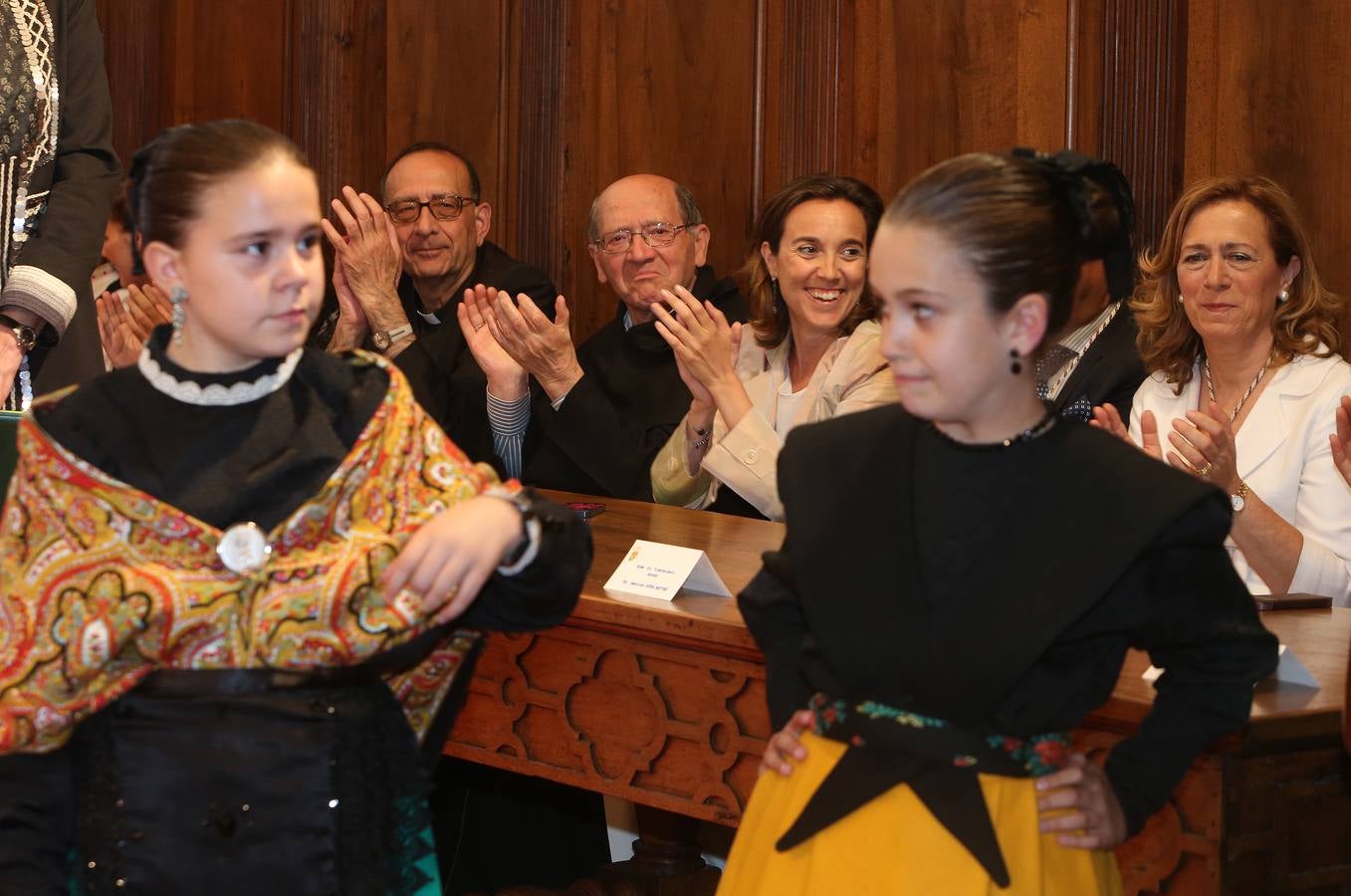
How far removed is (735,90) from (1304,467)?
2.42 metres

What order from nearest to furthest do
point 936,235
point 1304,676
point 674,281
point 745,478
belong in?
point 936,235, point 1304,676, point 745,478, point 674,281

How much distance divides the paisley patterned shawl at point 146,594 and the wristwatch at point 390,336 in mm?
2674

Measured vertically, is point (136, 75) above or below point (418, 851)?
above

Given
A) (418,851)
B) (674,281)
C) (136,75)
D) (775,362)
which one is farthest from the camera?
(136,75)

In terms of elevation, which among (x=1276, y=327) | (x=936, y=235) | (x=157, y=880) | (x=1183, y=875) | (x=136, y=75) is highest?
(x=136, y=75)

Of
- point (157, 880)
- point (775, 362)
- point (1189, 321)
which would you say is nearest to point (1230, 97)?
point (1189, 321)

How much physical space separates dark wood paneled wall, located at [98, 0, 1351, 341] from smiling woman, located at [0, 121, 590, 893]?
2.82 meters

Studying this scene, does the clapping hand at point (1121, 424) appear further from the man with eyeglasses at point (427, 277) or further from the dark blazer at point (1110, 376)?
the man with eyeglasses at point (427, 277)

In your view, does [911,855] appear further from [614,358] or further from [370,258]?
[370,258]

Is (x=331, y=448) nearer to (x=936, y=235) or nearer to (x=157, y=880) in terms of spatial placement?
(x=157, y=880)

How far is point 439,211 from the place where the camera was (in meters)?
4.38

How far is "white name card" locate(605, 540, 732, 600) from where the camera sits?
7.50 ft

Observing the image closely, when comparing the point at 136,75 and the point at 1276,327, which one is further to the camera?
the point at 136,75

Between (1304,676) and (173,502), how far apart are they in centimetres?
130
